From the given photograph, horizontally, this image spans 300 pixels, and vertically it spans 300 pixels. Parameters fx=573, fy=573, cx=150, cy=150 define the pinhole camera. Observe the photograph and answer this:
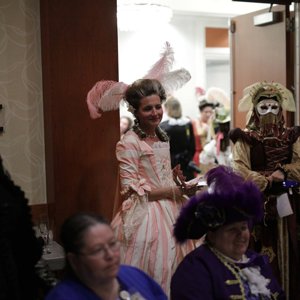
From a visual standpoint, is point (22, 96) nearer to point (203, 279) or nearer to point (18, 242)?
point (18, 242)

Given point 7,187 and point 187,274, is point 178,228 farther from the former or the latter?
point 7,187

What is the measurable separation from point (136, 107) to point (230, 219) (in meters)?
1.03

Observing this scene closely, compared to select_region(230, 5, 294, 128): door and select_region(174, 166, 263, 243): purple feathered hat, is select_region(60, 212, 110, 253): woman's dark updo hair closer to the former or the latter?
select_region(174, 166, 263, 243): purple feathered hat

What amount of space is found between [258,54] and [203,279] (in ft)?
9.29

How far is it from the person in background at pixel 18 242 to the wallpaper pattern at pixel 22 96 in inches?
43.0

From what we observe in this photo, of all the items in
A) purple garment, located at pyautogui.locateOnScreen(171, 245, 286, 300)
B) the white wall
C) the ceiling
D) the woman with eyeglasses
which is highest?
the ceiling

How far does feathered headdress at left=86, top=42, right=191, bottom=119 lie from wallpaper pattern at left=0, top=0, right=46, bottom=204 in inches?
13.1

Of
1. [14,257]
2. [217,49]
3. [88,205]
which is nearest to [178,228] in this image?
[14,257]

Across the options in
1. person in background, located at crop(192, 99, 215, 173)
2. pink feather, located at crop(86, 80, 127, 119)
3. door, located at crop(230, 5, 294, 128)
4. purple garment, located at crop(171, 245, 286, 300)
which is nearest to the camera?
purple garment, located at crop(171, 245, 286, 300)

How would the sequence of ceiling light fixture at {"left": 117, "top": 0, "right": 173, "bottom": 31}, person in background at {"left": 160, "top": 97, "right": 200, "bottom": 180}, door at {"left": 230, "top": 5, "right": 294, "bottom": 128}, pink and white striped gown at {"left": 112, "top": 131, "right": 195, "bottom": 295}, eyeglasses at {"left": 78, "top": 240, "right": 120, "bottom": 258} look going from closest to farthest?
eyeglasses at {"left": 78, "top": 240, "right": 120, "bottom": 258}
pink and white striped gown at {"left": 112, "top": 131, "right": 195, "bottom": 295}
door at {"left": 230, "top": 5, "right": 294, "bottom": 128}
ceiling light fixture at {"left": 117, "top": 0, "right": 173, "bottom": 31}
person in background at {"left": 160, "top": 97, "right": 200, "bottom": 180}

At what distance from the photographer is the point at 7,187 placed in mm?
1932

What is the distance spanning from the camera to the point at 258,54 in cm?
446

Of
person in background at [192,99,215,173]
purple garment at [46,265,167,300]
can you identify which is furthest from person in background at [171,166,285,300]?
person in background at [192,99,215,173]

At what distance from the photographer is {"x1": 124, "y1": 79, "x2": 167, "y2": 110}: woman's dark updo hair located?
2.83 meters
